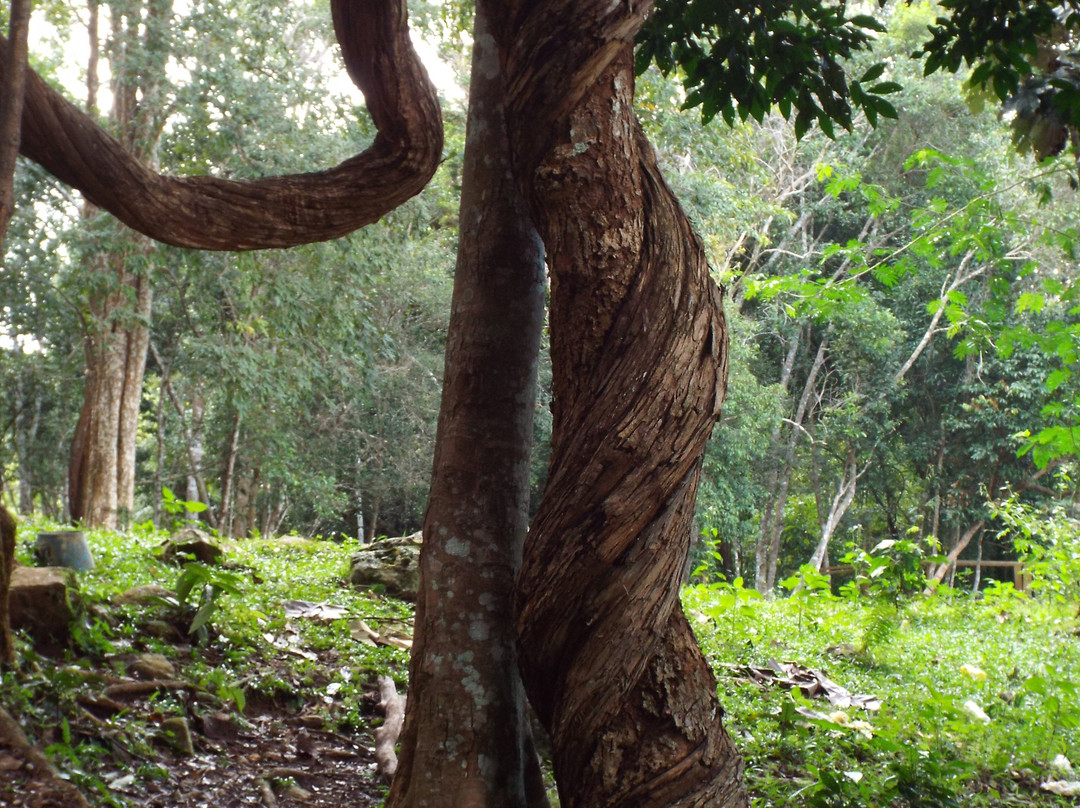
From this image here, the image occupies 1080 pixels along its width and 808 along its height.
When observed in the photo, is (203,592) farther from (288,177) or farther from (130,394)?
(130,394)

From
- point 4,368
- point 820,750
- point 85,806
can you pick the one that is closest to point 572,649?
point 85,806

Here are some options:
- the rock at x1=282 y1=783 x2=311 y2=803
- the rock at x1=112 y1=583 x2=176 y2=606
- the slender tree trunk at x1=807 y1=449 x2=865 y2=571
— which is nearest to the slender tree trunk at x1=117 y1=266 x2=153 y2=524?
the rock at x1=112 y1=583 x2=176 y2=606

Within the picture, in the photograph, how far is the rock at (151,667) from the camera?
344 cm

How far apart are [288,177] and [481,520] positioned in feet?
5.11

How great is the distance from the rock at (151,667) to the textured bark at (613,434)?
6.76 feet

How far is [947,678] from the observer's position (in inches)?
213

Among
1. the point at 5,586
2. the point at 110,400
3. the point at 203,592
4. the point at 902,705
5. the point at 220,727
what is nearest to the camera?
the point at 5,586

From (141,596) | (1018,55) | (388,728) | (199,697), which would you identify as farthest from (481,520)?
(141,596)

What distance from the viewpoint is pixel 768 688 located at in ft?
15.4

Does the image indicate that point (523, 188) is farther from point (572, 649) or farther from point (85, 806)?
point (85, 806)

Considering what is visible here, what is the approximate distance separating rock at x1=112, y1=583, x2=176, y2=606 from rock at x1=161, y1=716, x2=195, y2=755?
3.63 feet

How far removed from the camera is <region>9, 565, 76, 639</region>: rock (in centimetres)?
333

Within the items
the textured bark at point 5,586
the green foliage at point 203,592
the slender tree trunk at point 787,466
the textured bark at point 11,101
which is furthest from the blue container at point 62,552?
the slender tree trunk at point 787,466

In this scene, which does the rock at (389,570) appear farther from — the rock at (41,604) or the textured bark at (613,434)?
the textured bark at (613,434)
